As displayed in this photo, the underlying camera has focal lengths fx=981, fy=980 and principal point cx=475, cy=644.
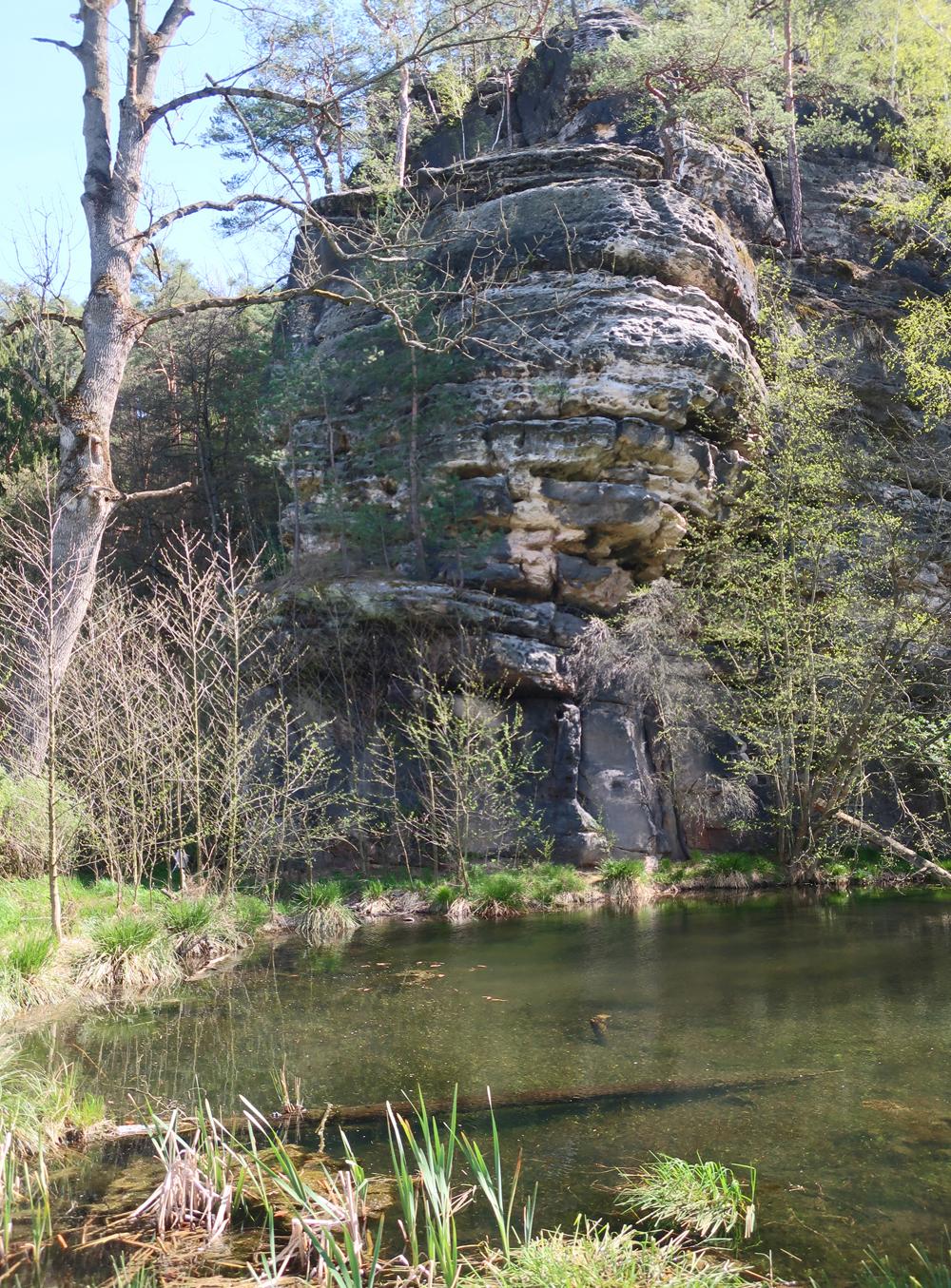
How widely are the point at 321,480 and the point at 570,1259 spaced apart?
19.9m

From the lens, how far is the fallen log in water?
5699mm

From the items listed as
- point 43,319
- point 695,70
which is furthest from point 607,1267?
point 695,70

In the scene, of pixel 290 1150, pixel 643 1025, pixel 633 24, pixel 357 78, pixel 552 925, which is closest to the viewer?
pixel 290 1150

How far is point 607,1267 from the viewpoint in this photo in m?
3.53

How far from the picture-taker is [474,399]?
20422mm

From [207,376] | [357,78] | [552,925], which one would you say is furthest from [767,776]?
[207,376]

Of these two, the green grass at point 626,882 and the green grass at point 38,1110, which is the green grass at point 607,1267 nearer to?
the green grass at point 38,1110

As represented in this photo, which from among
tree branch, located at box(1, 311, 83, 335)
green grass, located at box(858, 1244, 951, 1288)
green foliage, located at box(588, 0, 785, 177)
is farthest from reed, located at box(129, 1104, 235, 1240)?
green foliage, located at box(588, 0, 785, 177)

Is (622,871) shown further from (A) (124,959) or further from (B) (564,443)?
(A) (124,959)

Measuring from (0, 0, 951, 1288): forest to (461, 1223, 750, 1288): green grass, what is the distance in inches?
1.0

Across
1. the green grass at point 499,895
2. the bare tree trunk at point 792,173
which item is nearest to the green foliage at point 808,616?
the green grass at point 499,895

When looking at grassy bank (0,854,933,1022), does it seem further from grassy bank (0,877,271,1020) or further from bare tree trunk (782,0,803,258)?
bare tree trunk (782,0,803,258)

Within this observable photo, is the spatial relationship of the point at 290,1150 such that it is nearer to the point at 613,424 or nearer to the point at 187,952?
the point at 187,952

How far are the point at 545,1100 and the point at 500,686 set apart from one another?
1254cm
